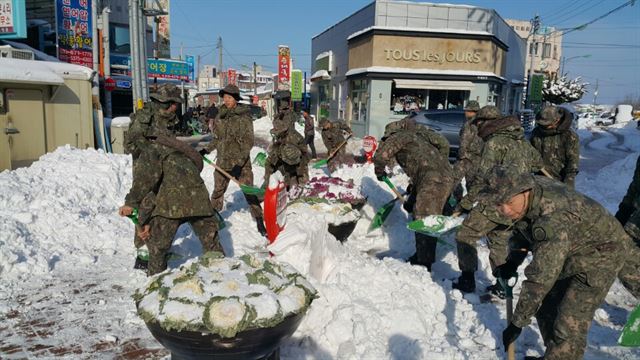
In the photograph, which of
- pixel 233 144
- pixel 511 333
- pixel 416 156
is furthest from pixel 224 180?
pixel 511 333

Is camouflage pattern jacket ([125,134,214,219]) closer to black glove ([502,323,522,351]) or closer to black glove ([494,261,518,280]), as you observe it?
black glove ([494,261,518,280])

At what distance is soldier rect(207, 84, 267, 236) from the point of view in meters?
6.64

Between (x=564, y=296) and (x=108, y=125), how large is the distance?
37.8 ft

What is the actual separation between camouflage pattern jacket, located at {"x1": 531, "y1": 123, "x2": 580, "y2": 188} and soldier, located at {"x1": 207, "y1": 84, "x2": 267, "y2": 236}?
3890mm

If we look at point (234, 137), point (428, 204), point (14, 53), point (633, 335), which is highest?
point (14, 53)

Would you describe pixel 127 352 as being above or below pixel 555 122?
below

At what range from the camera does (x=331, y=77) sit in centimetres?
2566

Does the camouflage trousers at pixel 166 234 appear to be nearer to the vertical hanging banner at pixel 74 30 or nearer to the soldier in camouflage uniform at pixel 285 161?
the soldier in camouflage uniform at pixel 285 161

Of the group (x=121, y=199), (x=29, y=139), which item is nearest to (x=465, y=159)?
(x=121, y=199)

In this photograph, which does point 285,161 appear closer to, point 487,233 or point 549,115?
point 487,233

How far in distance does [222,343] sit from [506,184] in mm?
1815

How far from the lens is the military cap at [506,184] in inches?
105

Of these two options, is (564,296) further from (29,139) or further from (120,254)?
(29,139)

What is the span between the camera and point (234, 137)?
21.9ft
